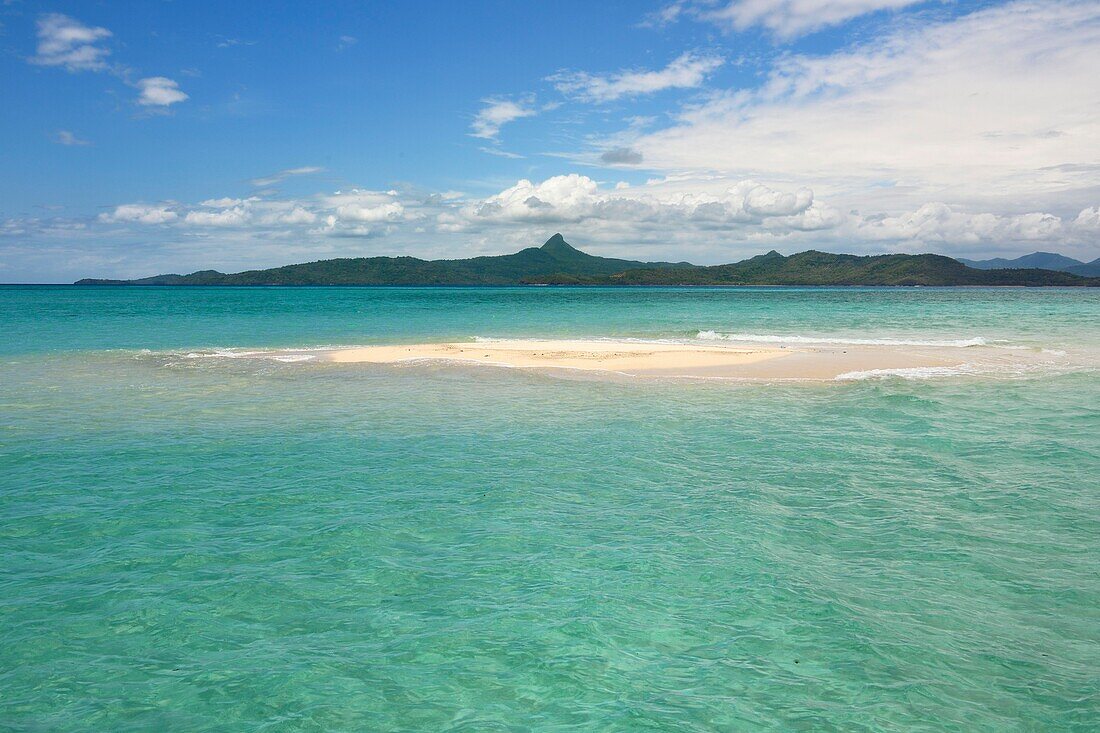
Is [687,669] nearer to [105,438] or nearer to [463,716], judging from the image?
[463,716]

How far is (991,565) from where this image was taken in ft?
28.1

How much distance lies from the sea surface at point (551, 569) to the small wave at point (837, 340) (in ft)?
71.7

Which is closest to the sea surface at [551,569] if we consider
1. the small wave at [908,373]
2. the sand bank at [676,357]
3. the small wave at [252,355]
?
the small wave at [908,373]

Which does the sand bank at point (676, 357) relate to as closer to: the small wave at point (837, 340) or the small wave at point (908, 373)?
the small wave at point (908, 373)

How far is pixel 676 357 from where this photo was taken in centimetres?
3139

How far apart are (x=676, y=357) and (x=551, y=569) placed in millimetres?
23752

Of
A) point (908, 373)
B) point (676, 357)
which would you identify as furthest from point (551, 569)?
point (676, 357)

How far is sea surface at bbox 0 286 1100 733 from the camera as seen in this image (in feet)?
19.7

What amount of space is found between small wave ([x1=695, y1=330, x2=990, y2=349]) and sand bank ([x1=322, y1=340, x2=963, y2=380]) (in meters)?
3.34

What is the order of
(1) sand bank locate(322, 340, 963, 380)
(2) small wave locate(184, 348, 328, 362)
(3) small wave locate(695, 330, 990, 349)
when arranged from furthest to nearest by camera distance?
(3) small wave locate(695, 330, 990, 349), (2) small wave locate(184, 348, 328, 362), (1) sand bank locate(322, 340, 963, 380)

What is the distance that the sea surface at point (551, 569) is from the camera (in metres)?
6.02

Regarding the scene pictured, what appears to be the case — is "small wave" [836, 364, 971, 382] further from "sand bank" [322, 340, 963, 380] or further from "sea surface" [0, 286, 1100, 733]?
"sea surface" [0, 286, 1100, 733]

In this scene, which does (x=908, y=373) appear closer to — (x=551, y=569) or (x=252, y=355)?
(x=551, y=569)

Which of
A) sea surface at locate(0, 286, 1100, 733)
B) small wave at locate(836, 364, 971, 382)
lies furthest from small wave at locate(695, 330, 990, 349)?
sea surface at locate(0, 286, 1100, 733)
